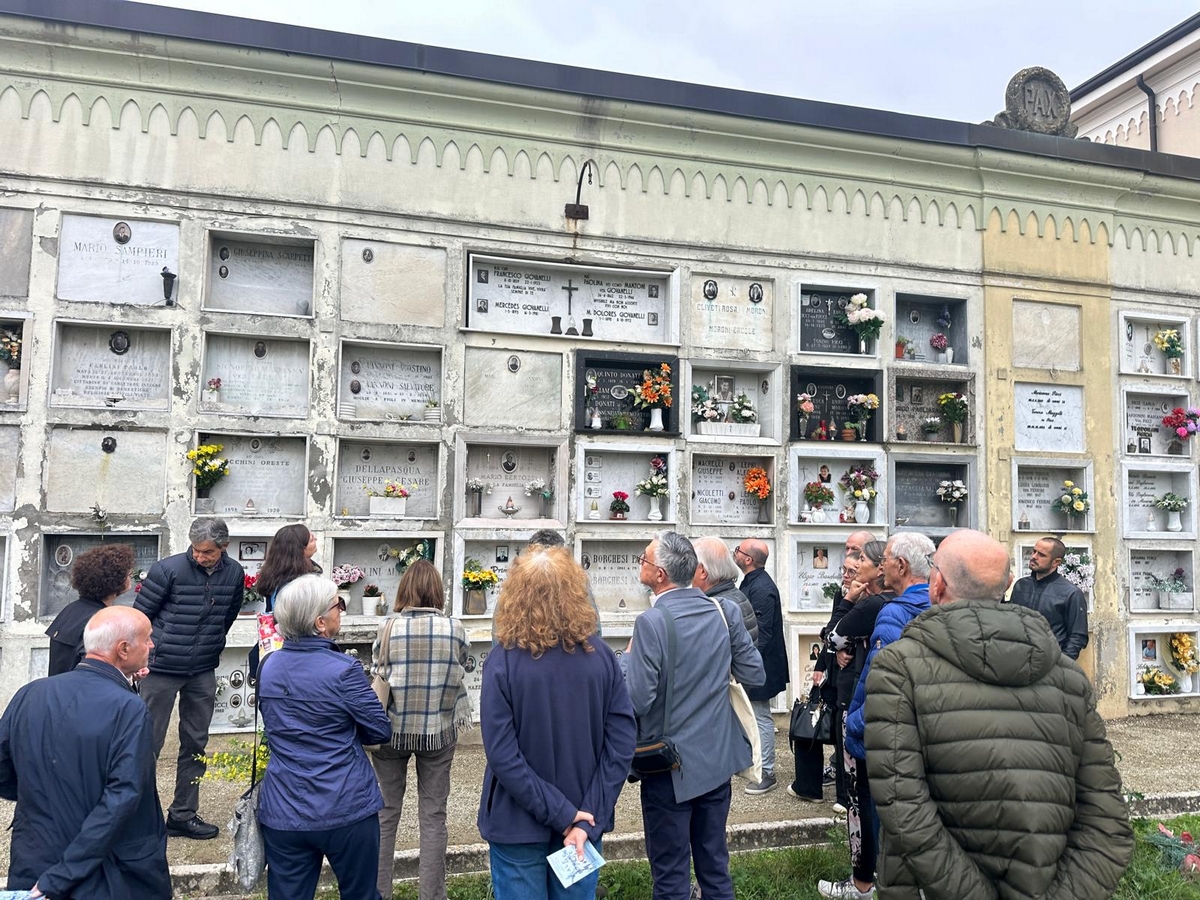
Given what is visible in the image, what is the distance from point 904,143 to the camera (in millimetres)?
8445

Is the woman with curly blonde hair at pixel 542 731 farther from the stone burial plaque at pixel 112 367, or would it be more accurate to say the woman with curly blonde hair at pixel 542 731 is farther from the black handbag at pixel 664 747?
the stone burial plaque at pixel 112 367

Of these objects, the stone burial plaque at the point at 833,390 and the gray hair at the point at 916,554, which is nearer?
the gray hair at the point at 916,554

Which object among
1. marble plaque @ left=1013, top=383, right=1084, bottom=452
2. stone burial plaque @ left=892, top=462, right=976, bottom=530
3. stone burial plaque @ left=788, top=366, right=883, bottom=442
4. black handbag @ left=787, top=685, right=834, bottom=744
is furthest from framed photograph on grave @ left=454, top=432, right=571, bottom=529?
marble plaque @ left=1013, top=383, right=1084, bottom=452

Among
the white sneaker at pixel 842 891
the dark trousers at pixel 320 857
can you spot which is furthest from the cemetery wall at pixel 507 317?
the dark trousers at pixel 320 857

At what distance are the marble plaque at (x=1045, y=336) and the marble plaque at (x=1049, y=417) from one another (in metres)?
0.25

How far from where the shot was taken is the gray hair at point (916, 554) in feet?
12.1

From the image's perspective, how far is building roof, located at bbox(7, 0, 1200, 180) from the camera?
670 centimetres

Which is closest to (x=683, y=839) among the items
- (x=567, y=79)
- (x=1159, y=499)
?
(x=567, y=79)

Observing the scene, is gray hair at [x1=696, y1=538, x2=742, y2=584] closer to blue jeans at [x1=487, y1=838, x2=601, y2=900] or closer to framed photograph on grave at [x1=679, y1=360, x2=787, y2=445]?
blue jeans at [x1=487, y1=838, x2=601, y2=900]

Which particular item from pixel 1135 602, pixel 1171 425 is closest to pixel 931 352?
pixel 1171 425

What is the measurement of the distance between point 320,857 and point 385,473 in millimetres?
4692

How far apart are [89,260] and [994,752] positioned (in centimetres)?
719

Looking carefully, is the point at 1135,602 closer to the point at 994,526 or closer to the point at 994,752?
the point at 994,526

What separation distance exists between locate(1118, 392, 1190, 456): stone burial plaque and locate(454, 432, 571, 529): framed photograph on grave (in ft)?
20.3
